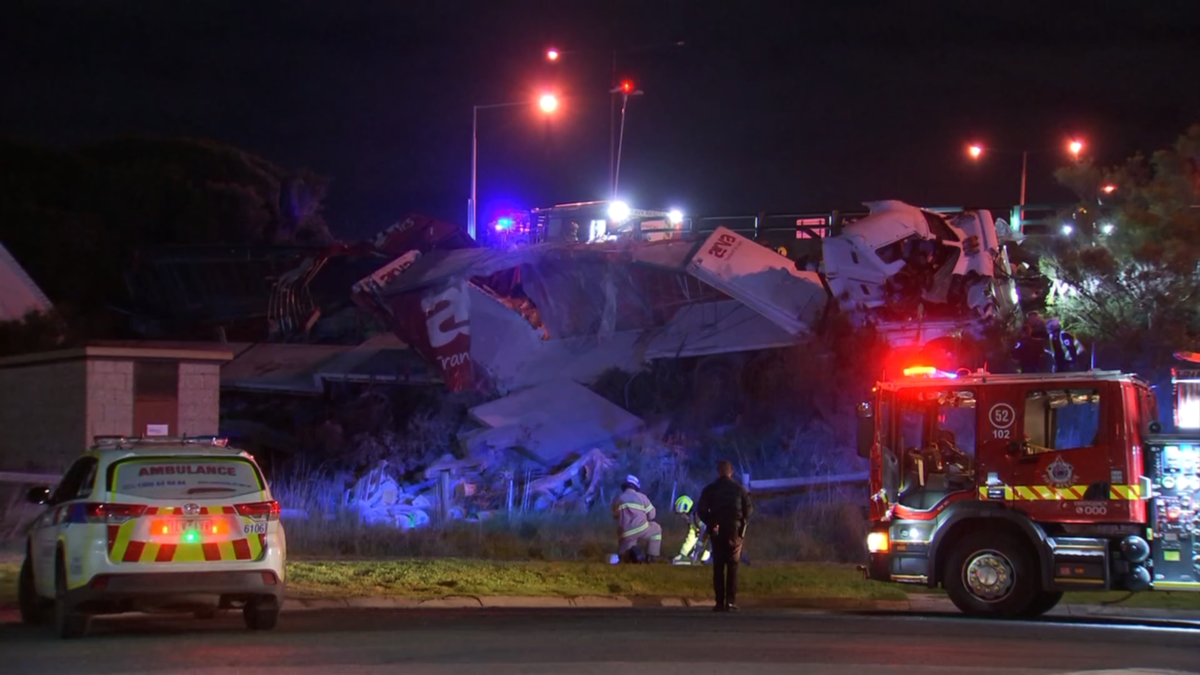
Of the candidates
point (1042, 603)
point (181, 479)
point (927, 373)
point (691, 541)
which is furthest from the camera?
point (691, 541)

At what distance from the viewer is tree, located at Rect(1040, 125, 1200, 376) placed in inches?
995

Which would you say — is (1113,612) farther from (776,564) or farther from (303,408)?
(303,408)

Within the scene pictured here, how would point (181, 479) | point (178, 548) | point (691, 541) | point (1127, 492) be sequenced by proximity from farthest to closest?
1. point (691, 541)
2. point (1127, 492)
3. point (181, 479)
4. point (178, 548)

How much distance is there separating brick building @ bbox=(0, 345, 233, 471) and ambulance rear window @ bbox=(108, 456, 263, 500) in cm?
780

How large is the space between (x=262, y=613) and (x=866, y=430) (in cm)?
682

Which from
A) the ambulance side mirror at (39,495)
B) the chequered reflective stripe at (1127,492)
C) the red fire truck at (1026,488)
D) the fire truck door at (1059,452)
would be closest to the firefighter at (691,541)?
the red fire truck at (1026,488)

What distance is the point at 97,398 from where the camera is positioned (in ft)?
60.7

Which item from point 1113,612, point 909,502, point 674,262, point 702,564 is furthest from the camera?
point 674,262

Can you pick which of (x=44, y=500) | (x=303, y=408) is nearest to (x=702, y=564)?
(x=44, y=500)

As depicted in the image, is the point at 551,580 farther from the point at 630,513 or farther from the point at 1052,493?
the point at 1052,493

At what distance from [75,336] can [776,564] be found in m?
20.4

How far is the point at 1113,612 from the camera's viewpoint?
1477 centimetres

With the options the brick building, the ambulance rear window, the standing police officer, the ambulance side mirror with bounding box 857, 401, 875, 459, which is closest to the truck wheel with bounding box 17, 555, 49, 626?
the ambulance rear window

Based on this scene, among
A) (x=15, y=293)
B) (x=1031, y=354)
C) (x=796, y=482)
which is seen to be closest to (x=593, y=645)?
(x=1031, y=354)
